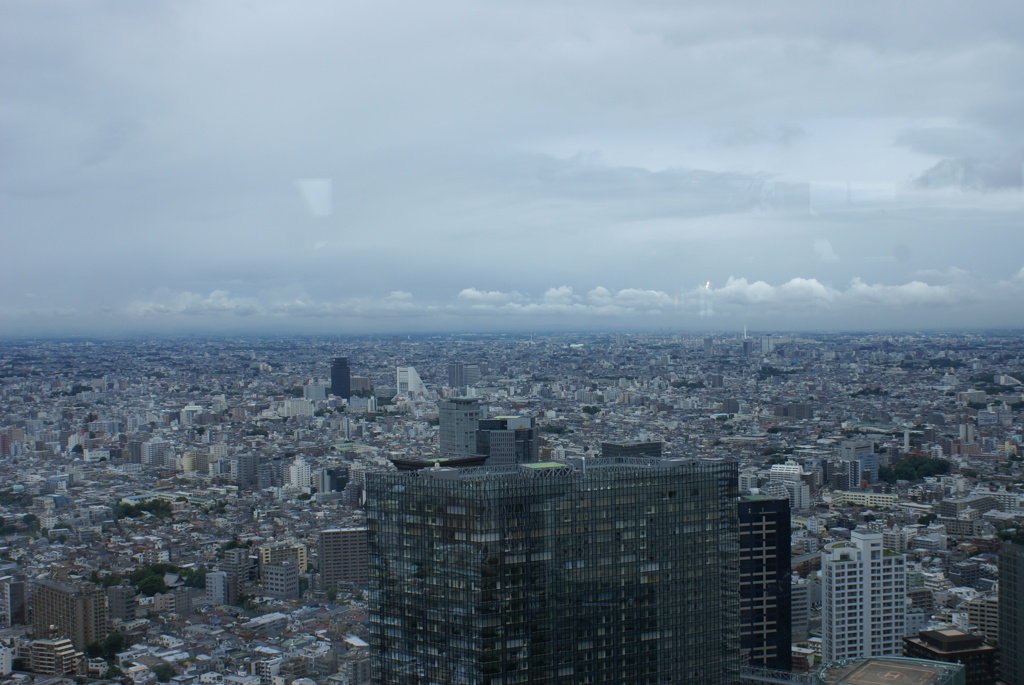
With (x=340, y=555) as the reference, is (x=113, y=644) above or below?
below

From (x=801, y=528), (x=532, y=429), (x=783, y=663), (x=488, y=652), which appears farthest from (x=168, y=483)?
(x=488, y=652)

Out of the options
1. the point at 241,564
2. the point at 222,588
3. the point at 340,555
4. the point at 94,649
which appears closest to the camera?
the point at 94,649

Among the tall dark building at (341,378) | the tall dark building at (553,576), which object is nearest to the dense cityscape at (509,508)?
the tall dark building at (553,576)

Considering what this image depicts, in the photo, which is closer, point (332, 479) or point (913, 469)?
point (332, 479)

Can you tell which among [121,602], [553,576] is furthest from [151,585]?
[553,576]

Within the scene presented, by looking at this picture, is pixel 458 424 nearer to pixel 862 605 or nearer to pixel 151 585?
pixel 151 585
